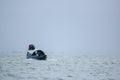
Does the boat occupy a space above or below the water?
above

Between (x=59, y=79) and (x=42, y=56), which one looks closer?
(x=59, y=79)

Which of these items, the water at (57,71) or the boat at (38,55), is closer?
the water at (57,71)

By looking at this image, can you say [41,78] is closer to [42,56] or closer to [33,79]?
[33,79]

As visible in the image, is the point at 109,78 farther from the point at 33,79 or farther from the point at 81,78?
the point at 33,79

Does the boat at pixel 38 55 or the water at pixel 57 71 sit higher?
the boat at pixel 38 55

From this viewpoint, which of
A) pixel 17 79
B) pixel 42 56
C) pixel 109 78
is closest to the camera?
pixel 17 79

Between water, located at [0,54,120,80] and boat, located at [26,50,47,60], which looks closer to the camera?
water, located at [0,54,120,80]

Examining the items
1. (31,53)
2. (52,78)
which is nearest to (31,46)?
(31,53)

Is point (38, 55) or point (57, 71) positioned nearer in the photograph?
point (57, 71)

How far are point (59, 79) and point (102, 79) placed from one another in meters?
4.66

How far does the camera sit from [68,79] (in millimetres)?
→ 36250

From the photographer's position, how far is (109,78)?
37.9m

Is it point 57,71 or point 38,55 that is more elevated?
point 38,55

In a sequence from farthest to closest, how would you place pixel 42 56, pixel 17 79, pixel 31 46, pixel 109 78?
pixel 31 46
pixel 42 56
pixel 109 78
pixel 17 79
